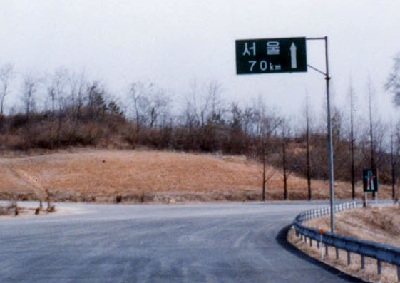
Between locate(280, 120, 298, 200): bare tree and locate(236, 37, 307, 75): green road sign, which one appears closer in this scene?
locate(236, 37, 307, 75): green road sign

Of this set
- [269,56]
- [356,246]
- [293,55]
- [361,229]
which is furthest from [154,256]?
[361,229]

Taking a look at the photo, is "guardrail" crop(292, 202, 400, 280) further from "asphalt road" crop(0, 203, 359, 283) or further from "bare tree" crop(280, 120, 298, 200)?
"bare tree" crop(280, 120, 298, 200)

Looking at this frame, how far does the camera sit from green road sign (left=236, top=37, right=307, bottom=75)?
20.8 m

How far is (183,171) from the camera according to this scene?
92.4m

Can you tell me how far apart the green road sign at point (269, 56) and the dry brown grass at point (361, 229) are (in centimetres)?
589

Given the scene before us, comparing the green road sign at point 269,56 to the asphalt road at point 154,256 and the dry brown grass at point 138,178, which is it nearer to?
the asphalt road at point 154,256

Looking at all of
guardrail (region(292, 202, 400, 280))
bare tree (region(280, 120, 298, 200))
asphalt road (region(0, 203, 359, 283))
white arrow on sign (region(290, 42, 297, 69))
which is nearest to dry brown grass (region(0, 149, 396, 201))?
bare tree (region(280, 120, 298, 200))

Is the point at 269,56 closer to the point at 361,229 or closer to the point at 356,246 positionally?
the point at 356,246

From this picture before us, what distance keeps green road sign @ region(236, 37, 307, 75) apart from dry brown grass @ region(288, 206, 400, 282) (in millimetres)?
5892

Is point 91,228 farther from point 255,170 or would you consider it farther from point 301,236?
point 255,170

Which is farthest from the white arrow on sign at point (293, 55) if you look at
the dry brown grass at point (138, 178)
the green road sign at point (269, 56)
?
the dry brown grass at point (138, 178)

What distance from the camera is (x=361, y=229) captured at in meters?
43.9

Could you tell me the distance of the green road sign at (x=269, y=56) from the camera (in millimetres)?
20797

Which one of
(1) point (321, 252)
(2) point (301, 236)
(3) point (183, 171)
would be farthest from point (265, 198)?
(1) point (321, 252)
